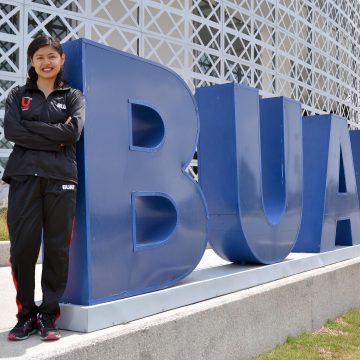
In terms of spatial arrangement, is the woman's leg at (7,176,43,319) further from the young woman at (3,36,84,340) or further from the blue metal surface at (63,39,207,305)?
the blue metal surface at (63,39,207,305)

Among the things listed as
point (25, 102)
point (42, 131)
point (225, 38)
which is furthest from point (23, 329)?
point (225, 38)

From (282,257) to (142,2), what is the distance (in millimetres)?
10366

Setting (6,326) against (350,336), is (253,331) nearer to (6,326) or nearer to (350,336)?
(350,336)

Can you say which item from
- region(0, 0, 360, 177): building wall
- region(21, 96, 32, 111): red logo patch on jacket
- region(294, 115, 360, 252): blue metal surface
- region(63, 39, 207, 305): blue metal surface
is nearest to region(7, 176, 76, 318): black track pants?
region(63, 39, 207, 305): blue metal surface

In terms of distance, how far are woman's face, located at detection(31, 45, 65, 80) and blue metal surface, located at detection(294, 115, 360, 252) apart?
3.87 meters

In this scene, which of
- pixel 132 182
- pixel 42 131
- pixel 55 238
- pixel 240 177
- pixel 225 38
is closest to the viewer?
pixel 42 131

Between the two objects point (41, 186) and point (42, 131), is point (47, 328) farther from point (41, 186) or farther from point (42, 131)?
point (42, 131)

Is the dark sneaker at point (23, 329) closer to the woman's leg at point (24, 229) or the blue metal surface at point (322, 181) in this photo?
the woman's leg at point (24, 229)

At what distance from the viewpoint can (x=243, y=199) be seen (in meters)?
4.61

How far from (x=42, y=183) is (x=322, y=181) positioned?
13.0ft

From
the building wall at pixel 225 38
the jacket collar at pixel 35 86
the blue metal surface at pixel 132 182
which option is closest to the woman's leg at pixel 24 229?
the blue metal surface at pixel 132 182

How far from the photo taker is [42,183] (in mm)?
2879

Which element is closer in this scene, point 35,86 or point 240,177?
point 35,86

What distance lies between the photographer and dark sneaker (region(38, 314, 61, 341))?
2.82 metres
